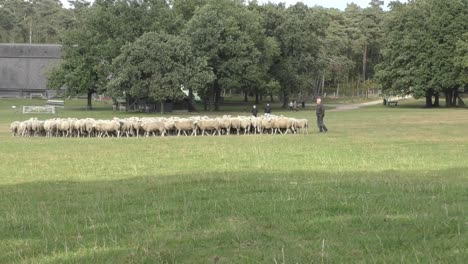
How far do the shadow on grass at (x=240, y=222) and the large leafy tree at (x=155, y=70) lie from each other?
137ft

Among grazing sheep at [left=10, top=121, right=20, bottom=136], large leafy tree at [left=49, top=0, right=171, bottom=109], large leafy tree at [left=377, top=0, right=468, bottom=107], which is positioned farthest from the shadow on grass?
large leafy tree at [left=377, top=0, right=468, bottom=107]

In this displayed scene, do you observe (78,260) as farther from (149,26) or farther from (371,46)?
(371,46)

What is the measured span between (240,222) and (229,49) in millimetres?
53140

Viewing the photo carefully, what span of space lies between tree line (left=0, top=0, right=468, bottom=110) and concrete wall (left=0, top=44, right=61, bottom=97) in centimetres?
2061

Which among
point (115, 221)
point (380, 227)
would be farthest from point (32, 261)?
point (380, 227)

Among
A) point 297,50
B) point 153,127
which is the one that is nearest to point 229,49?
point 297,50

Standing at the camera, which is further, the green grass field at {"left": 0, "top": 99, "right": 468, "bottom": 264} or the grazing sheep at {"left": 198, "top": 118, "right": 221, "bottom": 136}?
the grazing sheep at {"left": 198, "top": 118, "right": 221, "bottom": 136}

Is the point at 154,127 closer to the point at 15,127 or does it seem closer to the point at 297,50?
the point at 15,127

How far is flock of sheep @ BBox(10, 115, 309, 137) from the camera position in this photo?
2798 centimetres

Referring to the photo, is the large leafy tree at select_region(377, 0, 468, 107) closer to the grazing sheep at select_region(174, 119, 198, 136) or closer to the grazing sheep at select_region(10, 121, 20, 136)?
the grazing sheep at select_region(174, 119, 198, 136)

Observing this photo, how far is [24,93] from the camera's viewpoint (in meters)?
84.8

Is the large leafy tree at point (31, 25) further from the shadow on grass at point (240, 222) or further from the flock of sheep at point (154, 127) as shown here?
the shadow on grass at point (240, 222)

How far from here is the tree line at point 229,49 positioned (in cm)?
5291

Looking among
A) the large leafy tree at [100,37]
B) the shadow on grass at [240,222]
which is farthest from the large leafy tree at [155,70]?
the shadow on grass at [240,222]
